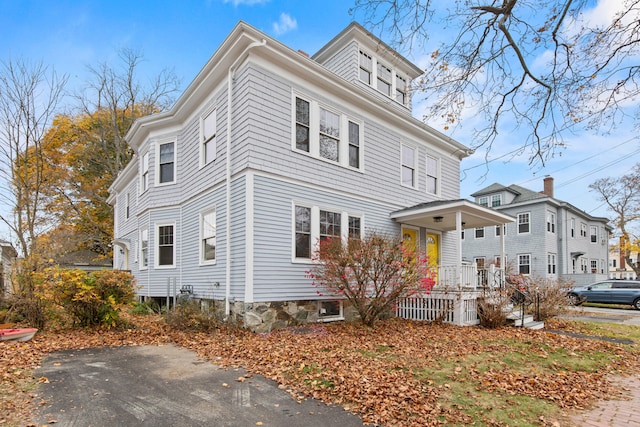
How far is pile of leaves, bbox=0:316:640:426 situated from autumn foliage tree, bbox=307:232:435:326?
758 mm

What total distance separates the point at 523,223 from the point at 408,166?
1626cm

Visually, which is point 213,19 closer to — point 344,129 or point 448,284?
point 344,129

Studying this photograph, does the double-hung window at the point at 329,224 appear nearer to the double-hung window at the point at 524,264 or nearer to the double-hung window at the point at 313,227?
the double-hung window at the point at 313,227

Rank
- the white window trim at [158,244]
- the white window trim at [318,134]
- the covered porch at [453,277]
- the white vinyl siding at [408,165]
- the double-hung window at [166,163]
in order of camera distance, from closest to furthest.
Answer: the white window trim at [318,134]
the covered porch at [453,277]
the white window trim at [158,244]
the double-hung window at [166,163]
the white vinyl siding at [408,165]

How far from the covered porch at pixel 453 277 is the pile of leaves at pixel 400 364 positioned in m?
0.94

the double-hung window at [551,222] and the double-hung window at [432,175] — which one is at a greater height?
the double-hung window at [432,175]

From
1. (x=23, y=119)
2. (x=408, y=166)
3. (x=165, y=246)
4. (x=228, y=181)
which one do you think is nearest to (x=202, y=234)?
(x=228, y=181)

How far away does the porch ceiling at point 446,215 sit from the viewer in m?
10.8

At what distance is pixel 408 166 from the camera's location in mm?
12984

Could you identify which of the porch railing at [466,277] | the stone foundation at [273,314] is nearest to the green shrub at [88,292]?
the stone foundation at [273,314]

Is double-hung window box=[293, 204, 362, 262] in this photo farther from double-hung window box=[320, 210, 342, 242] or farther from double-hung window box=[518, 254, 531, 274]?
double-hung window box=[518, 254, 531, 274]

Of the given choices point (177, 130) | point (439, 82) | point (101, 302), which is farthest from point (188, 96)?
point (439, 82)

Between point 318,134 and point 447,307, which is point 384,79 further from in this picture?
point 447,307

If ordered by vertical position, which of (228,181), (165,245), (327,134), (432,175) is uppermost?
(327,134)
